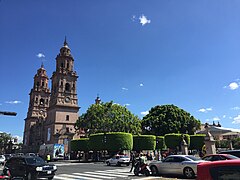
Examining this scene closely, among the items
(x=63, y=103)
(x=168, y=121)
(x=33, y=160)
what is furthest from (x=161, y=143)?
(x=33, y=160)

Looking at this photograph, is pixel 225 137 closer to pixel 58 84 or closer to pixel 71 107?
pixel 71 107

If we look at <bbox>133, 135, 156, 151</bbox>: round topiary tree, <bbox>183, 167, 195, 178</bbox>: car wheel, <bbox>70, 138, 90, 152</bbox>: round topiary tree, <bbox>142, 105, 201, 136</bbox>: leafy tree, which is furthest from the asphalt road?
<bbox>142, 105, 201, 136</bbox>: leafy tree

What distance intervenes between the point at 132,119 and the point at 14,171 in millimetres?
34269

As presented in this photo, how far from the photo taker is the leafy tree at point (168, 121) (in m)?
53.5

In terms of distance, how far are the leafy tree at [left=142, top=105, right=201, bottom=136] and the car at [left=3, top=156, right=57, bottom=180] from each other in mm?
42106

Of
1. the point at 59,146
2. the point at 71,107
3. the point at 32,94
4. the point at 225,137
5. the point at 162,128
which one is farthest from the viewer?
the point at 32,94

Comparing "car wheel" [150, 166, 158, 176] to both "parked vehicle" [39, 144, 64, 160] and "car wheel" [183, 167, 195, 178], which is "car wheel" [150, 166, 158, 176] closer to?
"car wheel" [183, 167, 195, 178]

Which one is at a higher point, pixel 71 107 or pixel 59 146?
pixel 71 107

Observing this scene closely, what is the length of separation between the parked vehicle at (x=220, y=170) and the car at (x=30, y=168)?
10710 mm

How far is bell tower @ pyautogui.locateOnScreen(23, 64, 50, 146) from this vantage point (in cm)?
8275

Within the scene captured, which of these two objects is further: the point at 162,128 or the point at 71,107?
the point at 71,107

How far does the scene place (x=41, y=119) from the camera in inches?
2975

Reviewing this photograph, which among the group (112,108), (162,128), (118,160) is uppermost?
(112,108)

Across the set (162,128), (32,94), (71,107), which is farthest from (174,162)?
(32,94)
